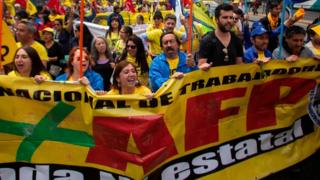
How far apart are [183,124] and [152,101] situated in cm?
37

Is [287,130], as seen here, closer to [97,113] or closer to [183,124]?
[183,124]

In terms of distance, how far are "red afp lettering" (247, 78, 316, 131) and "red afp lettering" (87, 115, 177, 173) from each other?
97 cm

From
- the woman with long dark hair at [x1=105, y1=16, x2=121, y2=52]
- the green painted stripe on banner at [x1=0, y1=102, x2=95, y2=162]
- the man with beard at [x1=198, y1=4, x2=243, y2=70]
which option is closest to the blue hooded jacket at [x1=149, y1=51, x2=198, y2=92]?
the man with beard at [x1=198, y1=4, x2=243, y2=70]

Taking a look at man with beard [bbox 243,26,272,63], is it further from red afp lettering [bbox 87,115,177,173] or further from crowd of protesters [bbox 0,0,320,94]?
red afp lettering [bbox 87,115,177,173]

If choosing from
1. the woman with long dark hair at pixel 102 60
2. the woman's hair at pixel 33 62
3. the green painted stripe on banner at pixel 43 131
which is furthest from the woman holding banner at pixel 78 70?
the woman with long dark hair at pixel 102 60

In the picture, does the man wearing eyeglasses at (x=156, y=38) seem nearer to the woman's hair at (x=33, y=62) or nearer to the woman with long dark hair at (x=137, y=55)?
the woman with long dark hair at (x=137, y=55)

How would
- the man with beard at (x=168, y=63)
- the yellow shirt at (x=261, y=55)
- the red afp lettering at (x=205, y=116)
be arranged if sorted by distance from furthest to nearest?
the yellow shirt at (x=261, y=55) < the man with beard at (x=168, y=63) < the red afp lettering at (x=205, y=116)

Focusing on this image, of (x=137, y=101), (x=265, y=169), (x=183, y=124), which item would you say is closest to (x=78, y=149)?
(x=137, y=101)

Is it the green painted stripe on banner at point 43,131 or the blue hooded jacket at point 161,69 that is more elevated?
the blue hooded jacket at point 161,69

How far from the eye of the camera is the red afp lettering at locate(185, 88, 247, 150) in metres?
4.25

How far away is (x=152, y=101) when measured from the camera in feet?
13.2

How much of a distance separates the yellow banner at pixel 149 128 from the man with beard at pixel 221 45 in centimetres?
56

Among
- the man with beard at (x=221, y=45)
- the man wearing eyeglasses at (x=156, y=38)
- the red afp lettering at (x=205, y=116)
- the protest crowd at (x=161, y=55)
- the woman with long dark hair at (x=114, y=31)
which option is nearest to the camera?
the red afp lettering at (x=205, y=116)

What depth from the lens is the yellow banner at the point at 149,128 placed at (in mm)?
3953
